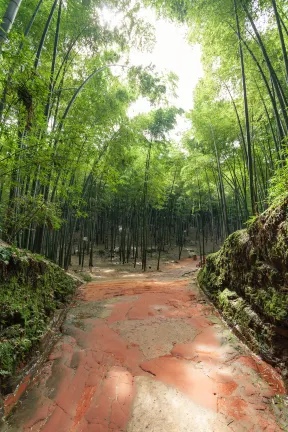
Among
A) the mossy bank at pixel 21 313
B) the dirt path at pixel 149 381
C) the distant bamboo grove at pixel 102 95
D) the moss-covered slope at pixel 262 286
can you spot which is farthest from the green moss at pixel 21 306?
the moss-covered slope at pixel 262 286

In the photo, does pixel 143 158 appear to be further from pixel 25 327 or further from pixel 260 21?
pixel 25 327

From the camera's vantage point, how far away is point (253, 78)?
518 centimetres

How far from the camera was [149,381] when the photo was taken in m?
2.05

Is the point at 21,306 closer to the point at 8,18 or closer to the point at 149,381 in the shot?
the point at 149,381

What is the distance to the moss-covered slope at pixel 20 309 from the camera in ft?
6.75

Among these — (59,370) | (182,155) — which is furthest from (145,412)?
(182,155)

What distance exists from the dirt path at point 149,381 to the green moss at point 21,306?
29 cm

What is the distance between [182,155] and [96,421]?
11.4 meters

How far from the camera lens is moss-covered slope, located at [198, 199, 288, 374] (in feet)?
7.25

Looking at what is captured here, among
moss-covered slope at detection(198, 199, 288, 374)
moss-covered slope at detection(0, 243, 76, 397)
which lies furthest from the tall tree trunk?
moss-covered slope at detection(198, 199, 288, 374)

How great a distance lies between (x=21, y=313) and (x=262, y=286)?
278cm

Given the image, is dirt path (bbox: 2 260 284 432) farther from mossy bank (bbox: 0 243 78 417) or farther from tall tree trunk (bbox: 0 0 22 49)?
tall tree trunk (bbox: 0 0 22 49)

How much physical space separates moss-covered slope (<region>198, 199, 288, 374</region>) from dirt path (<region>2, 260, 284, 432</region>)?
0.20 metres

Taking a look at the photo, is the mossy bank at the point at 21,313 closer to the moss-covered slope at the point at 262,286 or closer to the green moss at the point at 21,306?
the green moss at the point at 21,306
